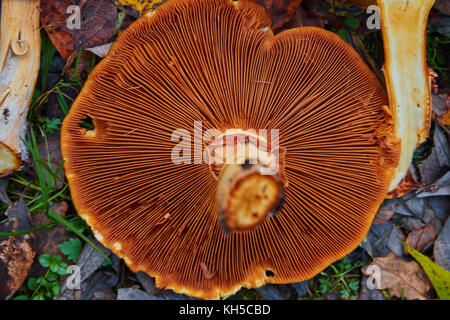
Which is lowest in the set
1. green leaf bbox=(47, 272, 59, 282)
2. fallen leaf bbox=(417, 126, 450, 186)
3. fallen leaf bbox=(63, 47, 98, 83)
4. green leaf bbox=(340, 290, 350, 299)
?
green leaf bbox=(340, 290, 350, 299)

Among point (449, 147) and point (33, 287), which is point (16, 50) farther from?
point (449, 147)

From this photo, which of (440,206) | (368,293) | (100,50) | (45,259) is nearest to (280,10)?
(100,50)

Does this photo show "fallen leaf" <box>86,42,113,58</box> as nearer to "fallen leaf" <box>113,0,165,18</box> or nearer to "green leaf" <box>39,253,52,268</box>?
"fallen leaf" <box>113,0,165,18</box>

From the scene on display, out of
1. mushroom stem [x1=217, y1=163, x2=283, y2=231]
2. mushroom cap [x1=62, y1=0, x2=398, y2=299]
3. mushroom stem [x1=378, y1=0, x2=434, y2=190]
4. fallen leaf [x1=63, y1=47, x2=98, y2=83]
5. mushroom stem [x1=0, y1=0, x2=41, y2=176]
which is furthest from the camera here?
fallen leaf [x1=63, y1=47, x2=98, y2=83]

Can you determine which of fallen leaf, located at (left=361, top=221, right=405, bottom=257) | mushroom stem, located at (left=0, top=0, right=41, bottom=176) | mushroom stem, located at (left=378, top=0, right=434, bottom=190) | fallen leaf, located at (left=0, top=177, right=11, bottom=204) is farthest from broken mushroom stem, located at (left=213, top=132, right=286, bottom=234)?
fallen leaf, located at (left=0, top=177, right=11, bottom=204)

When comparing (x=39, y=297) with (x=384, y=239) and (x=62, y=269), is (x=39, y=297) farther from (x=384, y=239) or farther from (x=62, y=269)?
(x=384, y=239)
